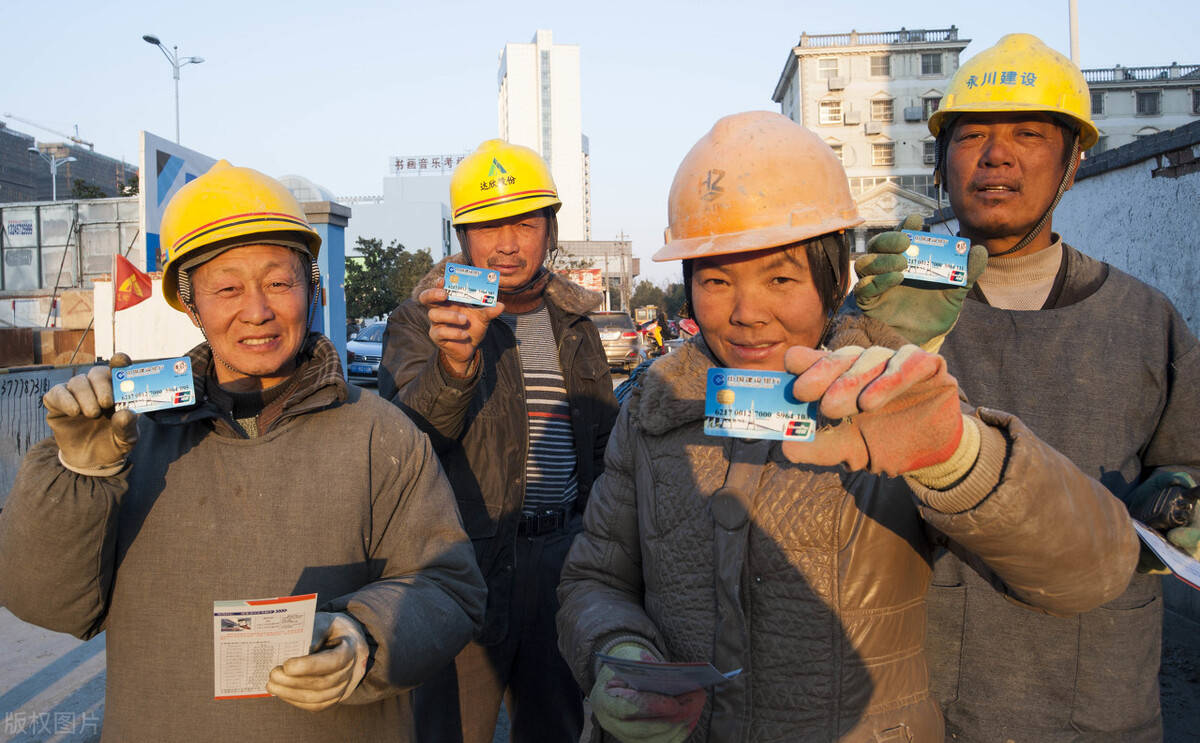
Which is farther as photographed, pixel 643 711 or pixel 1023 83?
pixel 1023 83

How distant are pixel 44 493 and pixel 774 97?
86.9 m

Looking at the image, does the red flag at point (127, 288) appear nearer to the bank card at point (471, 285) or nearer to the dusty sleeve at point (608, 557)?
the bank card at point (471, 285)

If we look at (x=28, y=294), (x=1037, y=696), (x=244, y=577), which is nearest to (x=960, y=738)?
(x=1037, y=696)

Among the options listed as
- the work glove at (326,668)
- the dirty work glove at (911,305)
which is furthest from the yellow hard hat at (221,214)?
the dirty work glove at (911,305)

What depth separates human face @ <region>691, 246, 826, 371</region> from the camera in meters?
1.82

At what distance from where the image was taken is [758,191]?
1.83 m

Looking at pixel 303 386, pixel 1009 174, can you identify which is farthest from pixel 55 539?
pixel 1009 174

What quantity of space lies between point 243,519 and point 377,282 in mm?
38134

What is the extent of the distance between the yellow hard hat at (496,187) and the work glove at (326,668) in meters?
2.07

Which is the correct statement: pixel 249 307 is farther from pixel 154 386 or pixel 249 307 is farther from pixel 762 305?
pixel 762 305

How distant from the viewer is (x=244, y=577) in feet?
6.40

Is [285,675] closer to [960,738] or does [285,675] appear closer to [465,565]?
[465,565]

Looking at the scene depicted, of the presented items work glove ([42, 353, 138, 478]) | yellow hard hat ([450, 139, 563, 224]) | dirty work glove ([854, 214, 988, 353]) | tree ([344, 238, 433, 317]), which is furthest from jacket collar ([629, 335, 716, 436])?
tree ([344, 238, 433, 317])

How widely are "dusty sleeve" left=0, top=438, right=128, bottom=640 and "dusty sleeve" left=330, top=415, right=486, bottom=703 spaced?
0.55 m
